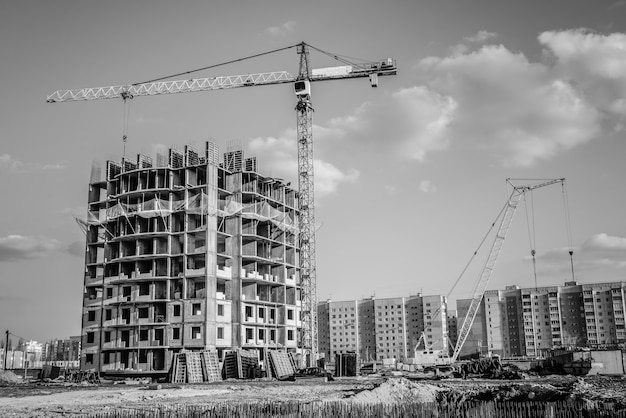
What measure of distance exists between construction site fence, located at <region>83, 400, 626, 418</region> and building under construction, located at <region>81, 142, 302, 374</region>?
48.9 m

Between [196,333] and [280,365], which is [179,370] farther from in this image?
[196,333]

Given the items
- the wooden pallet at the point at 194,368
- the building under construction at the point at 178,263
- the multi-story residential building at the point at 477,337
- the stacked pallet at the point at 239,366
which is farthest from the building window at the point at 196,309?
the multi-story residential building at the point at 477,337

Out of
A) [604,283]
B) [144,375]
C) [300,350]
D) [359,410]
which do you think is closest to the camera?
[359,410]

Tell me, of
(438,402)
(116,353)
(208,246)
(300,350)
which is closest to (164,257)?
(208,246)

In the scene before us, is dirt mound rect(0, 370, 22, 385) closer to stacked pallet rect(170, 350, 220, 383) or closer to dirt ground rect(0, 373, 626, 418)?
stacked pallet rect(170, 350, 220, 383)

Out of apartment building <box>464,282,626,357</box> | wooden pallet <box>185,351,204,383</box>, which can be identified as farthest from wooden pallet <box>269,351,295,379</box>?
apartment building <box>464,282,626,357</box>

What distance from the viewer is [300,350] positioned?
9350cm

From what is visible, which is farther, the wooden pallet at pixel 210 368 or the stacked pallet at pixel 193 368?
the wooden pallet at pixel 210 368

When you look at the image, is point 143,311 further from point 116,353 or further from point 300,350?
point 300,350

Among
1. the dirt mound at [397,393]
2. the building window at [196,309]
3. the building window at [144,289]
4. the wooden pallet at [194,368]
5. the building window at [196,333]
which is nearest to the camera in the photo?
the dirt mound at [397,393]

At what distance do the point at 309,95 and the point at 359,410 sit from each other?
2832 inches

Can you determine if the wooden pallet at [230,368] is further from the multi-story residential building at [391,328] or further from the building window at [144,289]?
the multi-story residential building at [391,328]

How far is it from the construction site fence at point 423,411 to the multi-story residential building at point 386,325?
14605 centimetres

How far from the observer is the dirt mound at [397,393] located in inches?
1271
